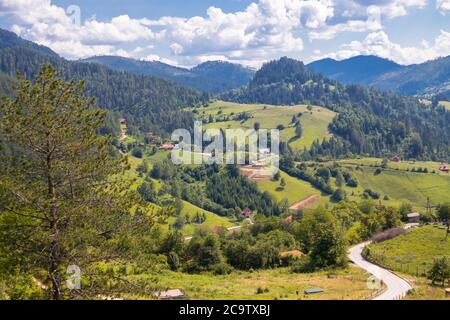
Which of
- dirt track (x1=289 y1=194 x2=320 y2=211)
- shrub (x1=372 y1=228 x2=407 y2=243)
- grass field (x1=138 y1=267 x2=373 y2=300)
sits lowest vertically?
dirt track (x1=289 y1=194 x2=320 y2=211)

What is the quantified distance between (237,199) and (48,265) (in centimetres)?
16408

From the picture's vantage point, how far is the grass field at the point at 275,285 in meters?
41.7

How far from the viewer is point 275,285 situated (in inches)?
1964

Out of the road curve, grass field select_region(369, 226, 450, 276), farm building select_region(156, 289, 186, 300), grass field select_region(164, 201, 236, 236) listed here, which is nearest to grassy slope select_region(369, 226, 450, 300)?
grass field select_region(369, 226, 450, 276)

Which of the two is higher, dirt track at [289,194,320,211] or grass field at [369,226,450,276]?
grass field at [369,226,450,276]

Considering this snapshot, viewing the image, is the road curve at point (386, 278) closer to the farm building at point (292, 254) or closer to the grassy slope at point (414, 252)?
the grassy slope at point (414, 252)

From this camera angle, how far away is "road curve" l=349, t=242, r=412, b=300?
44000 millimetres

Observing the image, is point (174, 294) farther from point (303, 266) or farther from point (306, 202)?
point (306, 202)

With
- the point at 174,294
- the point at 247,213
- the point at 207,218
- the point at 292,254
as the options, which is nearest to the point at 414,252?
the point at 292,254

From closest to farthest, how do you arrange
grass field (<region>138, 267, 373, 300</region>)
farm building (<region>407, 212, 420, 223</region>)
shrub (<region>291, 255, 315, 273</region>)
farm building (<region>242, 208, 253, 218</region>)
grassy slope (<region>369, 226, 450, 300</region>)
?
grass field (<region>138, 267, 373, 300</region>)
grassy slope (<region>369, 226, 450, 300</region>)
shrub (<region>291, 255, 315, 273</region>)
farm building (<region>407, 212, 420, 223</region>)
farm building (<region>242, 208, 253, 218</region>)

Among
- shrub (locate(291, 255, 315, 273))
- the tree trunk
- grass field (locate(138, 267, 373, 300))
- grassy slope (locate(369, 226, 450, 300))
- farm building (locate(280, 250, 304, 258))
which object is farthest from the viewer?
farm building (locate(280, 250, 304, 258))

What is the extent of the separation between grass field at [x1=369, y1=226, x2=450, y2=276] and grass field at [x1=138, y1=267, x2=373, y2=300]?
1036 cm

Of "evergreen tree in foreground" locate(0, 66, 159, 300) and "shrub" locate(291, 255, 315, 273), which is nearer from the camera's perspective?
"evergreen tree in foreground" locate(0, 66, 159, 300)

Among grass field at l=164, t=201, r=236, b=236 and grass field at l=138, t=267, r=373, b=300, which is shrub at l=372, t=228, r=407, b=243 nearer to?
grass field at l=138, t=267, r=373, b=300
